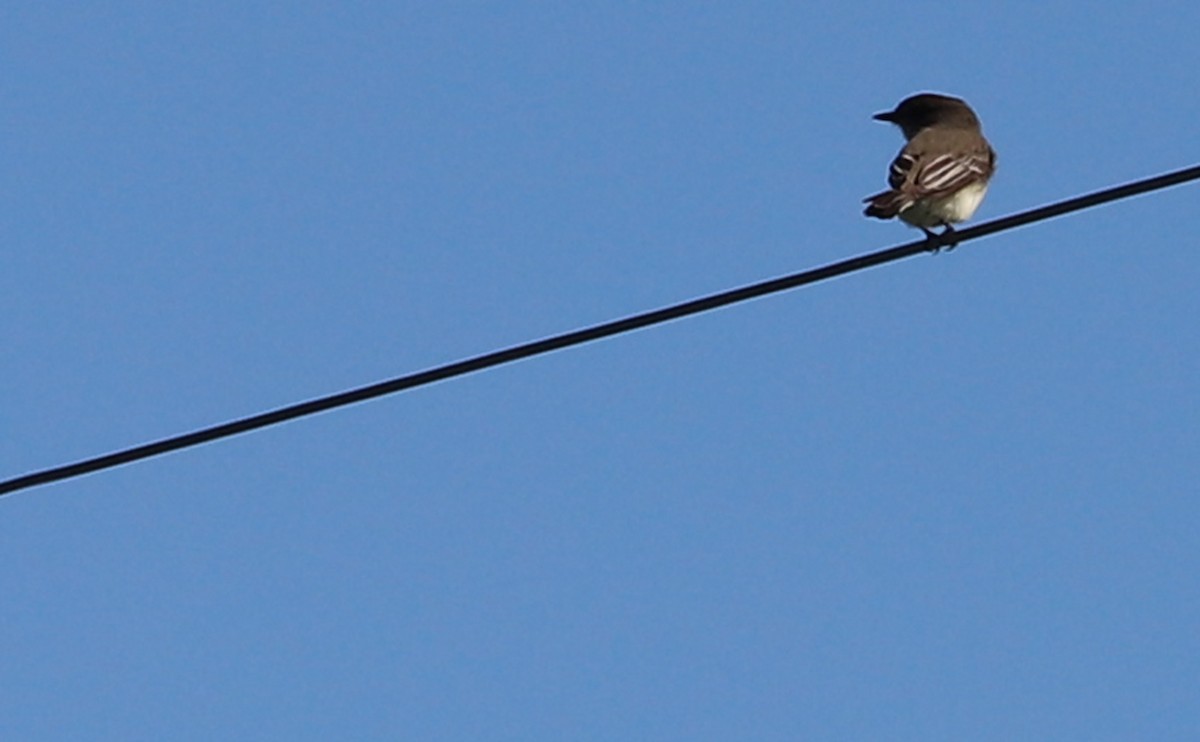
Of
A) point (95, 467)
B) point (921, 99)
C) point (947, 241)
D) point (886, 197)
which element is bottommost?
point (95, 467)

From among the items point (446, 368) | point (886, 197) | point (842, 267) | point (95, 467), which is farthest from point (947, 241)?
point (95, 467)

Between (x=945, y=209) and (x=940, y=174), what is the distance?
0.19 meters

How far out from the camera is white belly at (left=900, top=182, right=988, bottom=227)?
1359 cm

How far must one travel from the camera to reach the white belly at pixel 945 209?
13.6 meters

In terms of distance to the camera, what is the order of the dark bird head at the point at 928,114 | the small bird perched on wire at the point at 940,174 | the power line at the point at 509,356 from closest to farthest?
the power line at the point at 509,356, the small bird perched on wire at the point at 940,174, the dark bird head at the point at 928,114

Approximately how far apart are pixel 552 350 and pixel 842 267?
3.56ft

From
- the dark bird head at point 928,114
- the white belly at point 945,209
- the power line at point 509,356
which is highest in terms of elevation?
the dark bird head at point 928,114

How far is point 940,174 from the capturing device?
13781 mm

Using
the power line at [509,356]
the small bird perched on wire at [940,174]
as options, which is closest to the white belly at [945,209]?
the small bird perched on wire at [940,174]

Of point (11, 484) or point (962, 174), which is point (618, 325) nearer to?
point (11, 484)

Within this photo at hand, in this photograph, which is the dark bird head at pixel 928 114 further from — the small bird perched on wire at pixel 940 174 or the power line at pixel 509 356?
the power line at pixel 509 356

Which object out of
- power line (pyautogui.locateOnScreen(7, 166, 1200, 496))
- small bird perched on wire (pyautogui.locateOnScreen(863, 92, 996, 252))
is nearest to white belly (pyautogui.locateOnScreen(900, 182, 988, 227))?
small bird perched on wire (pyautogui.locateOnScreen(863, 92, 996, 252))

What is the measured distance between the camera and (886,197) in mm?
12836

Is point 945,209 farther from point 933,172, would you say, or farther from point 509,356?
point 509,356
